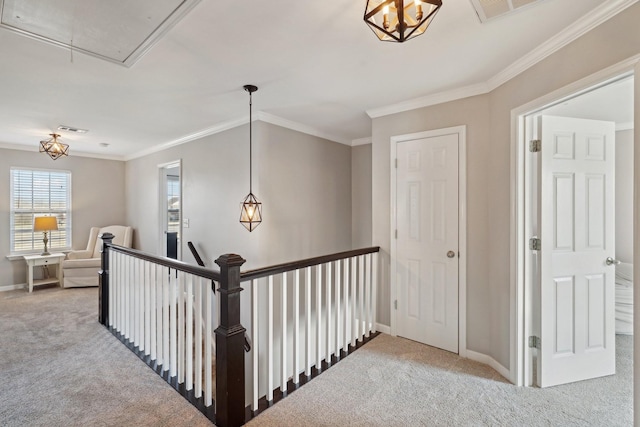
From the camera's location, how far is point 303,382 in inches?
87.9

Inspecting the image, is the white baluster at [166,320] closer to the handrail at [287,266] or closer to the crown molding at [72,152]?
the handrail at [287,266]

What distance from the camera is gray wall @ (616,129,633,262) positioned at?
330 cm

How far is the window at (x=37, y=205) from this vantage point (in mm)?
5109

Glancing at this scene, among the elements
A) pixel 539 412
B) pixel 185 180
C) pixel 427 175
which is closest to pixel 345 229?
pixel 427 175

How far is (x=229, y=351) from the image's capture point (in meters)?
1.72

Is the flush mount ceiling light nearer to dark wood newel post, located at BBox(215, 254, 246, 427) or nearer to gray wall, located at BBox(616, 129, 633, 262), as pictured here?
dark wood newel post, located at BBox(215, 254, 246, 427)

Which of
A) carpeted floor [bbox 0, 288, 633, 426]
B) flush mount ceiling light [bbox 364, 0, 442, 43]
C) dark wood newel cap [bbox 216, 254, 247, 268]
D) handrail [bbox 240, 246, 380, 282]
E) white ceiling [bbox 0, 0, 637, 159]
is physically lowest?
carpeted floor [bbox 0, 288, 633, 426]

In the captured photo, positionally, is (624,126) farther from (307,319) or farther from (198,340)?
(198,340)

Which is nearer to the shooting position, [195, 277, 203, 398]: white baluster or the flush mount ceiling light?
the flush mount ceiling light

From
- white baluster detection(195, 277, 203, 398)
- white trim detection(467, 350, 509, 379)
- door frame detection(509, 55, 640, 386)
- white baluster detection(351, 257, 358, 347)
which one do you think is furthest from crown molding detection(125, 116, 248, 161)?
white trim detection(467, 350, 509, 379)

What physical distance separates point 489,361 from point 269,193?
8.85ft

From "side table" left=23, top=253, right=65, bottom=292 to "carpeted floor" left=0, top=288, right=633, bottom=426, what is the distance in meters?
A: 2.62

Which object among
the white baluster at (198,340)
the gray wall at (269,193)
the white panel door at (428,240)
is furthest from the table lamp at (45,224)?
the white panel door at (428,240)

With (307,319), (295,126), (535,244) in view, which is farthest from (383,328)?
(295,126)
